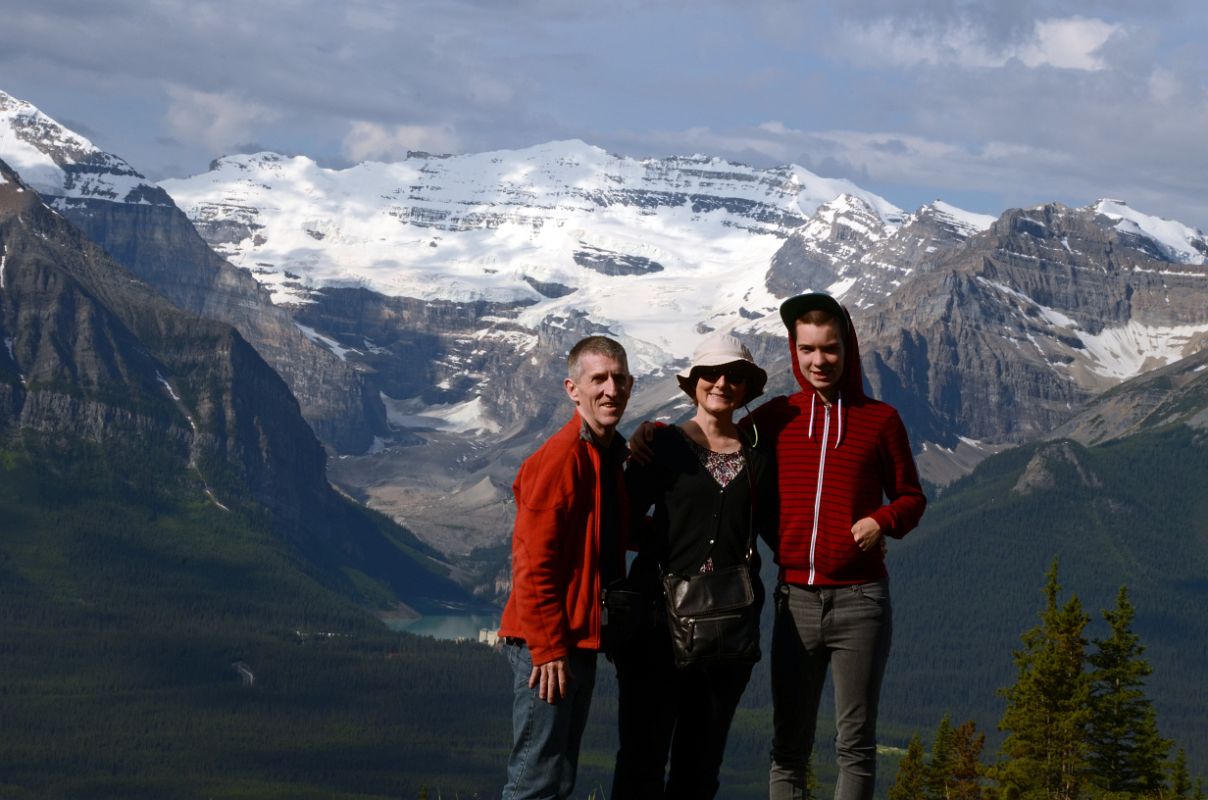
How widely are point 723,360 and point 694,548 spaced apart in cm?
246

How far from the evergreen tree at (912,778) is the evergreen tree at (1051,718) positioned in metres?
15.9

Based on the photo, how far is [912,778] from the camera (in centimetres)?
7381

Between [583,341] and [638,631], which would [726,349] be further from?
[638,631]

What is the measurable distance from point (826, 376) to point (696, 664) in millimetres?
4141

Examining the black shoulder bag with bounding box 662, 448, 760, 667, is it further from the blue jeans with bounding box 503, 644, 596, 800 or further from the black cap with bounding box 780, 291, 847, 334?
the black cap with bounding box 780, 291, 847, 334

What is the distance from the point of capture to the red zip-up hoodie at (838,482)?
2603 cm

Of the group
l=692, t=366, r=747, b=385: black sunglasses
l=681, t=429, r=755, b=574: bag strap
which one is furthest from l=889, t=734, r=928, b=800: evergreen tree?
l=692, t=366, r=747, b=385: black sunglasses

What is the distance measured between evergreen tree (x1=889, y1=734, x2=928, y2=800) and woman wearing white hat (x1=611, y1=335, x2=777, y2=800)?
42735mm

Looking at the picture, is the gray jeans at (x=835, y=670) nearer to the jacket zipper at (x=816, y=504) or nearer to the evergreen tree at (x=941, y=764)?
the jacket zipper at (x=816, y=504)

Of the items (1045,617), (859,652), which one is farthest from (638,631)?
(1045,617)

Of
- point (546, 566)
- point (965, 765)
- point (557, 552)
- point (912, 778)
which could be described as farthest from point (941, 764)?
point (546, 566)

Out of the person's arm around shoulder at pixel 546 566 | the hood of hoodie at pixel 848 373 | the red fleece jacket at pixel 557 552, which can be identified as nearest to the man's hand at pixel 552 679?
the person's arm around shoulder at pixel 546 566

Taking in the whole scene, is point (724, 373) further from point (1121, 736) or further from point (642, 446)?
point (1121, 736)

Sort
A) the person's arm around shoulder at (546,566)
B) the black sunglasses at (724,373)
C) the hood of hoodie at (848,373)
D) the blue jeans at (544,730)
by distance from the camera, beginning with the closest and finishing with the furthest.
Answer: the person's arm around shoulder at (546,566), the blue jeans at (544,730), the black sunglasses at (724,373), the hood of hoodie at (848,373)
